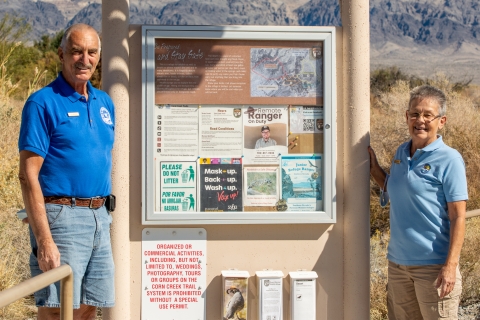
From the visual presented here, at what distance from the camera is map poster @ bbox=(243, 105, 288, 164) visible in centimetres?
393

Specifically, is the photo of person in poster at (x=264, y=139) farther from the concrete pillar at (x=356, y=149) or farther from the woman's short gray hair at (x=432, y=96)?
the woman's short gray hair at (x=432, y=96)

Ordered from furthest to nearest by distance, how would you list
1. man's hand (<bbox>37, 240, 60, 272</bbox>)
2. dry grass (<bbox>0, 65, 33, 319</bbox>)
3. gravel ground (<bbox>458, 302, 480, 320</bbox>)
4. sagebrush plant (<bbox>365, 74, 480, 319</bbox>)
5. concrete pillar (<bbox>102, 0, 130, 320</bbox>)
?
sagebrush plant (<bbox>365, 74, 480, 319</bbox>)
dry grass (<bbox>0, 65, 33, 319</bbox>)
gravel ground (<bbox>458, 302, 480, 320</bbox>)
concrete pillar (<bbox>102, 0, 130, 320</bbox>)
man's hand (<bbox>37, 240, 60, 272</bbox>)

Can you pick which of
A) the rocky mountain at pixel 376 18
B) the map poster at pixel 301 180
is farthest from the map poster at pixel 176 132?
the rocky mountain at pixel 376 18

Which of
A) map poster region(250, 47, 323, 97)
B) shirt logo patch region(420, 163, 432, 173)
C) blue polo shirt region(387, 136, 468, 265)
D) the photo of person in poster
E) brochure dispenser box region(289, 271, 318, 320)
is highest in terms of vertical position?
map poster region(250, 47, 323, 97)

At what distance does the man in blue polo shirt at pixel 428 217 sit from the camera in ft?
10.9

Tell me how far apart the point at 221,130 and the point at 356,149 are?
86 cm

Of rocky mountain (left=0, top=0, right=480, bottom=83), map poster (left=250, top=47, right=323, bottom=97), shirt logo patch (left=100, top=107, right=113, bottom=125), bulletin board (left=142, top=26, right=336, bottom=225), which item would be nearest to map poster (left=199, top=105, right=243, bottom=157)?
bulletin board (left=142, top=26, right=336, bottom=225)

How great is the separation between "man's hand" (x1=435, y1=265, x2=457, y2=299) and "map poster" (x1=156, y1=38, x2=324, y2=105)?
130 centimetres

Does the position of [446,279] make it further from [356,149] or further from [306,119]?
[306,119]

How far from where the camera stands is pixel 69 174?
10.6ft

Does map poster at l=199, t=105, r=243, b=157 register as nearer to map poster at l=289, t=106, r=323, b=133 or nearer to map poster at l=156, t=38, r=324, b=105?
map poster at l=156, t=38, r=324, b=105

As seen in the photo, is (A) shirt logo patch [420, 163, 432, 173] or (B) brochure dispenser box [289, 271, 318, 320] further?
(B) brochure dispenser box [289, 271, 318, 320]

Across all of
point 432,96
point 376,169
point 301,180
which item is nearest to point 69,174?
point 301,180

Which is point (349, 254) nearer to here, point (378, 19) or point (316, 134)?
point (316, 134)
